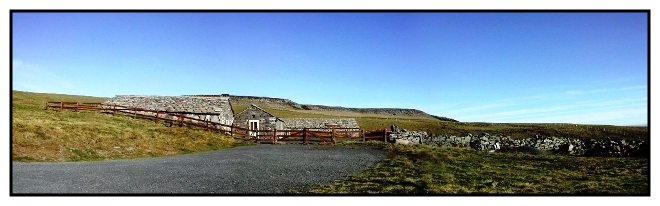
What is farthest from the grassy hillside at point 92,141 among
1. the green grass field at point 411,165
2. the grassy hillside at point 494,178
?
the grassy hillside at point 494,178

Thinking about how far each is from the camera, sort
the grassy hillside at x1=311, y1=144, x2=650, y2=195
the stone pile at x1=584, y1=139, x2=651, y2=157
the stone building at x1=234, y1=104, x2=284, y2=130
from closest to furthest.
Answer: the grassy hillside at x1=311, y1=144, x2=650, y2=195 < the stone pile at x1=584, y1=139, x2=651, y2=157 < the stone building at x1=234, y1=104, x2=284, y2=130

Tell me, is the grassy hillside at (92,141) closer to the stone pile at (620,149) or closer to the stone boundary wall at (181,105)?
the stone boundary wall at (181,105)

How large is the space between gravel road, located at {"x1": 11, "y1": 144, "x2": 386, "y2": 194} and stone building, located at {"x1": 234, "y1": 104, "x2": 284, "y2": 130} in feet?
79.4

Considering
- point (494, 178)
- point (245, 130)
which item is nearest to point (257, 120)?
point (245, 130)

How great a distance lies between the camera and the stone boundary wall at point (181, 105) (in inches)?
1497

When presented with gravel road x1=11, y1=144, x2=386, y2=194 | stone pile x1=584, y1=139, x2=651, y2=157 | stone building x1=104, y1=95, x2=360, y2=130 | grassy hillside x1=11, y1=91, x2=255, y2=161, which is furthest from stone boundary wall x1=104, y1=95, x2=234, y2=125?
stone pile x1=584, y1=139, x2=651, y2=157

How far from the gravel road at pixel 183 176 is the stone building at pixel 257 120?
2420cm

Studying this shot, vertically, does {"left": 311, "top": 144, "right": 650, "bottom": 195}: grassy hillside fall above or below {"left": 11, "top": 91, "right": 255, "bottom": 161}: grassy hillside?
below

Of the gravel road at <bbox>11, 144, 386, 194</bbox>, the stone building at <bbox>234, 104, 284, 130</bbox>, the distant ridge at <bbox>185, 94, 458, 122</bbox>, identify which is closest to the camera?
the gravel road at <bbox>11, 144, 386, 194</bbox>

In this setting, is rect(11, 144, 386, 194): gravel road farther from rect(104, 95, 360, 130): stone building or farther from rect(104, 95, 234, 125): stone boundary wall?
rect(104, 95, 234, 125): stone boundary wall

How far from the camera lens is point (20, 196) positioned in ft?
32.4

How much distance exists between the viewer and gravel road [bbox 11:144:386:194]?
35.0 ft

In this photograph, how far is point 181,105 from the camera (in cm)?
3919
